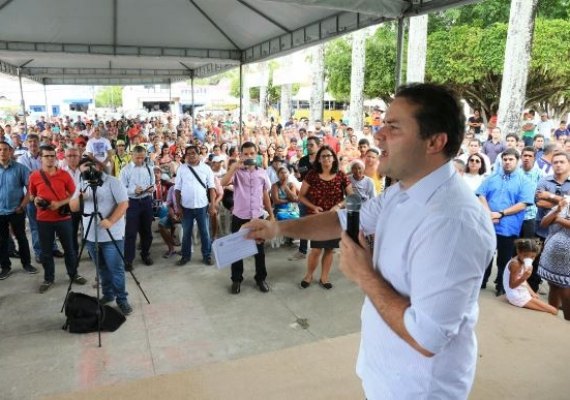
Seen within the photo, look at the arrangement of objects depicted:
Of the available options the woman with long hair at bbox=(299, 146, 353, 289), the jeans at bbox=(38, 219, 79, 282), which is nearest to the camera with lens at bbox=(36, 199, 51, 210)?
the jeans at bbox=(38, 219, 79, 282)

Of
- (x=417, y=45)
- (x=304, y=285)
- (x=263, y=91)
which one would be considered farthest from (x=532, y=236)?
(x=263, y=91)

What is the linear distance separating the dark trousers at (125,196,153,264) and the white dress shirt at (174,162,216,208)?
0.50m

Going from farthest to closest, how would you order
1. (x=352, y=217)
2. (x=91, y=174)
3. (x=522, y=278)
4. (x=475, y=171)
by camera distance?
(x=475, y=171) → (x=522, y=278) → (x=91, y=174) → (x=352, y=217)

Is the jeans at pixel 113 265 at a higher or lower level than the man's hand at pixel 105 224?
lower

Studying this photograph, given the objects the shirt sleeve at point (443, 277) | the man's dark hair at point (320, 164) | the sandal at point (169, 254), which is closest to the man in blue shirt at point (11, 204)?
the sandal at point (169, 254)

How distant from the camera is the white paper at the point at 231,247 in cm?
200

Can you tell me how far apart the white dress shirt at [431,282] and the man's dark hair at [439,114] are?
3.6 inches

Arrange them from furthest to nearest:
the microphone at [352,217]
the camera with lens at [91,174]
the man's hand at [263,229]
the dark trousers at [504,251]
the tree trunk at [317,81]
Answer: the tree trunk at [317,81] → the dark trousers at [504,251] → the camera with lens at [91,174] → the man's hand at [263,229] → the microphone at [352,217]

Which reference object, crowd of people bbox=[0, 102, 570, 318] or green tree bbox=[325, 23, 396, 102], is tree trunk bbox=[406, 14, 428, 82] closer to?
green tree bbox=[325, 23, 396, 102]

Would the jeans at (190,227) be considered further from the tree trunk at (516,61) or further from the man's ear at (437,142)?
the tree trunk at (516,61)

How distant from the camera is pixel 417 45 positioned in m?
12.7

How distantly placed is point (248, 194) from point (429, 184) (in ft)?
13.4

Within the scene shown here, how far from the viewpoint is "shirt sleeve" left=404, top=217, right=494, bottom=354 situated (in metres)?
1.09

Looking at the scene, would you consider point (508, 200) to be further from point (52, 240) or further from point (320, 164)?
point (52, 240)
